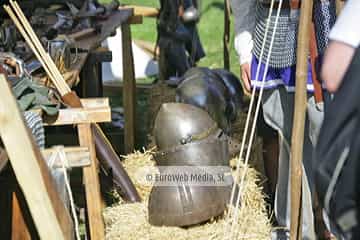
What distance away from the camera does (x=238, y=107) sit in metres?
5.64

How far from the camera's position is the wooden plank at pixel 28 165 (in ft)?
8.19

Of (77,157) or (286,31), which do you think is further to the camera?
(286,31)

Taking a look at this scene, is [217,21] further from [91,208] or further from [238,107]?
[91,208]

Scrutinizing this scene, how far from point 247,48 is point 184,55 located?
407cm

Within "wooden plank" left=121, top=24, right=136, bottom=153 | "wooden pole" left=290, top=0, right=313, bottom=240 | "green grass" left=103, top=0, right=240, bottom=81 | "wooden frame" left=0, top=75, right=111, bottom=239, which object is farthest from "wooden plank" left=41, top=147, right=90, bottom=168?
"green grass" left=103, top=0, right=240, bottom=81

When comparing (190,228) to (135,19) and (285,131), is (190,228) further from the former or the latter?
(135,19)

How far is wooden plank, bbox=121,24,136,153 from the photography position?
6.10 m

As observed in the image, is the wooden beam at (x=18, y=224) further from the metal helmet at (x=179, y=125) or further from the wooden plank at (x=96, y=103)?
the metal helmet at (x=179, y=125)

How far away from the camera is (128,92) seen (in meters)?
6.35

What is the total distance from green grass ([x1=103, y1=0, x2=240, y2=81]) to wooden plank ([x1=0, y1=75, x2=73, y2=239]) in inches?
251

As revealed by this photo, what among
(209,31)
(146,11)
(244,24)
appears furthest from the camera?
(209,31)

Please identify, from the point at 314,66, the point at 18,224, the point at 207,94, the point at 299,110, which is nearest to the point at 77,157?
the point at 18,224

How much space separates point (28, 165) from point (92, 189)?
115 centimetres

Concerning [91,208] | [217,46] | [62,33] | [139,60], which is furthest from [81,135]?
[217,46]
